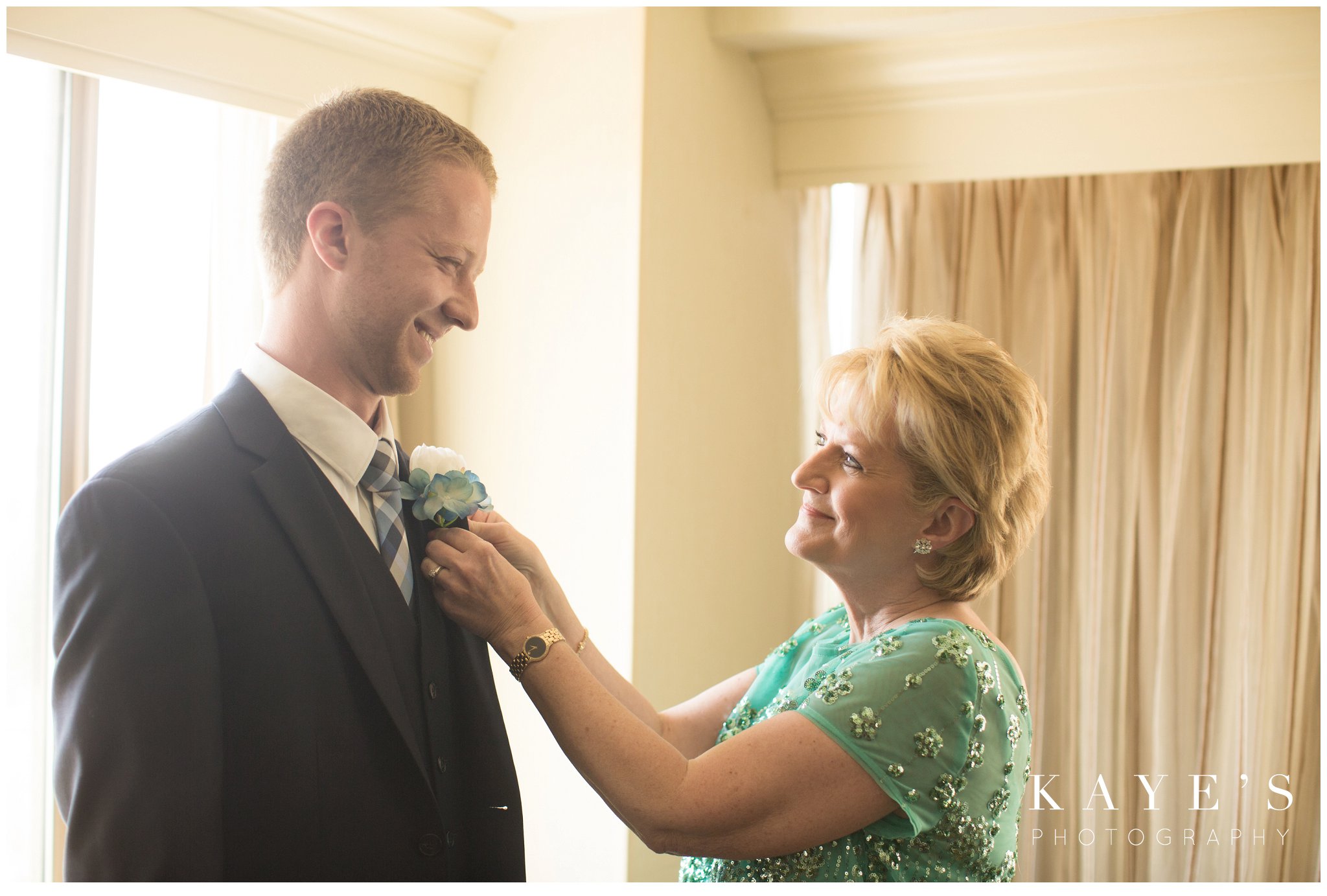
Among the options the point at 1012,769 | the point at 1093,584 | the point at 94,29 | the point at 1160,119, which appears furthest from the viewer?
the point at 1093,584

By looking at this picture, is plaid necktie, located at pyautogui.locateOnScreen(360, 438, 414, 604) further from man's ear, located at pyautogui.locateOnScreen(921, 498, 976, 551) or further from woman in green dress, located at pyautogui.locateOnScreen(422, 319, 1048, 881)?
man's ear, located at pyautogui.locateOnScreen(921, 498, 976, 551)

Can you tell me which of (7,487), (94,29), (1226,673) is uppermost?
(94,29)

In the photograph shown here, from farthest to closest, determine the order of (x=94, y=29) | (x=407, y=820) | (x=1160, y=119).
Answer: (x=1160, y=119), (x=94, y=29), (x=407, y=820)

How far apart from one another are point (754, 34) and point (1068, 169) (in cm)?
95

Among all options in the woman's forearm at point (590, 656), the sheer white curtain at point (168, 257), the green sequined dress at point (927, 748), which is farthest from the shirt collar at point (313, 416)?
the sheer white curtain at point (168, 257)

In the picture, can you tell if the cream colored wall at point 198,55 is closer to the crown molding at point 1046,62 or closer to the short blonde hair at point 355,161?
the short blonde hair at point 355,161

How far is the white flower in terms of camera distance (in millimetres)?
1460

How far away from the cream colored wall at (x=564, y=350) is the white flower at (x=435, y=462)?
119cm

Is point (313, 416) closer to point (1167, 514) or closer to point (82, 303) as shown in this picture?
point (82, 303)

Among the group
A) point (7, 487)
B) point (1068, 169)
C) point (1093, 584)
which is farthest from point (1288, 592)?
point (7, 487)

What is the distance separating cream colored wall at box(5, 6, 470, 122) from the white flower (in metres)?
0.70

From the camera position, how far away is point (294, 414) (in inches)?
53.6

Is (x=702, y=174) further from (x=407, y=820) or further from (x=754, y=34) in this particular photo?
(x=407, y=820)

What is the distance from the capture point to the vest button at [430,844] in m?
1.34
